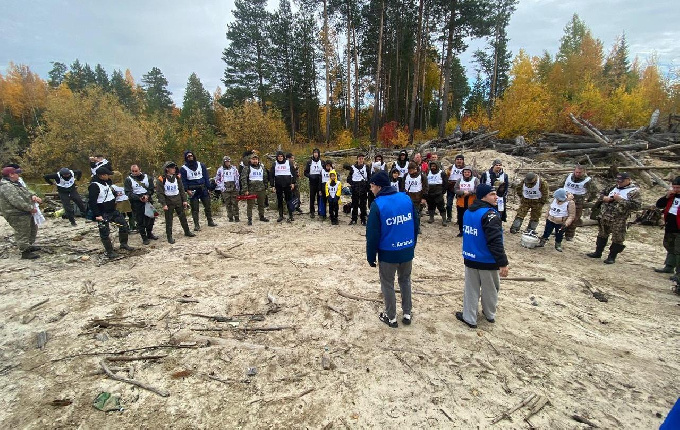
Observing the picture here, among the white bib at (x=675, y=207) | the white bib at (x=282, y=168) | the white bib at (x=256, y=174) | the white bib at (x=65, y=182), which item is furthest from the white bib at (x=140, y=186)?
the white bib at (x=675, y=207)

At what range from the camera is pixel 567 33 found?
3850 centimetres

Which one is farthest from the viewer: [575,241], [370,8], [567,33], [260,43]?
[567,33]

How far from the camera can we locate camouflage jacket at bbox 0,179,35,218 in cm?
661

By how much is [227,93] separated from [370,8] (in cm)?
1453

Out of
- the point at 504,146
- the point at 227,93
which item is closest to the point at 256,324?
the point at 504,146

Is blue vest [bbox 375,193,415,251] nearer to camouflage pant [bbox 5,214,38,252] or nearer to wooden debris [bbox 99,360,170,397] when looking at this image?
wooden debris [bbox 99,360,170,397]

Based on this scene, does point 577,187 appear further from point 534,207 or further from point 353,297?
point 353,297

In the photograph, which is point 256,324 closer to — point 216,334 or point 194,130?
point 216,334

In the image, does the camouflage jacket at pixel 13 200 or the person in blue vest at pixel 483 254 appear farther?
the camouflage jacket at pixel 13 200

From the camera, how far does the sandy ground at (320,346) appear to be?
303 cm

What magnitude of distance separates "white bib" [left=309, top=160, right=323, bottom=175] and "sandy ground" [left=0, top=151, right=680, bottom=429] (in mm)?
3710

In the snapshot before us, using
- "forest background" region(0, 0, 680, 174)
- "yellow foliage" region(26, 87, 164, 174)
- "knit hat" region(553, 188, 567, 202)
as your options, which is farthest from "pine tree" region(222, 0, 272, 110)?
"knit hat" region(553, 188, 567, 202)

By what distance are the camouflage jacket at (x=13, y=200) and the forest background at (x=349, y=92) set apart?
41.8 feet

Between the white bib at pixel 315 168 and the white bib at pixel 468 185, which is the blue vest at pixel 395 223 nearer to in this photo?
the white bib at pixel 468 185
